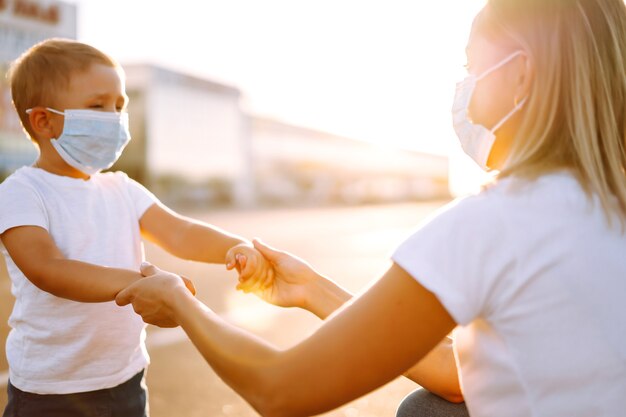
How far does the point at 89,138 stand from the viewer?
2.44 meters

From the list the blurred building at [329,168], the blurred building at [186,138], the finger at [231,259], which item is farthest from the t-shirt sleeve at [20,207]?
the blurred building at [329,168]

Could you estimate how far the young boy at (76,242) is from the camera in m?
2.12

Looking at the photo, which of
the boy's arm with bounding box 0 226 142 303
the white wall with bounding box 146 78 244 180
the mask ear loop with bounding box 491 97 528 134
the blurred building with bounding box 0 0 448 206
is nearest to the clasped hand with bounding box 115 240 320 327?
the boy's arm with bounding box 0 226 142 303

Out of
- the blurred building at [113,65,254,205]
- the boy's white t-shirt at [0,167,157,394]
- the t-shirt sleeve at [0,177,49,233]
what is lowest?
the blurred building at [113,65,254,205]

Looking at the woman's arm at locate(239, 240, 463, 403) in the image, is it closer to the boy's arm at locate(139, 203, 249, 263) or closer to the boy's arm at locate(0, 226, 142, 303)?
the boy's arm at locate(139, 203, 249, 263)

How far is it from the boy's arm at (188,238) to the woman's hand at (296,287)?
0.19m

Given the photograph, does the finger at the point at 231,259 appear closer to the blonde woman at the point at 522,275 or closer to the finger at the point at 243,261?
the finger at the point at 243,261

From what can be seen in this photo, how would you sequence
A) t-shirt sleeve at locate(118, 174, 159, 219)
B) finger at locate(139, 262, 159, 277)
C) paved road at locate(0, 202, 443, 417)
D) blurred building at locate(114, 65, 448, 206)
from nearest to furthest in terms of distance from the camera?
finger at locate(139, 262, 159, 277) → t-shirt sleeve at locate(118, 174, 159, 219) → paved road at locate(0, 202, 443, 417) → blurred building at locate(114, 65, 448, 206)

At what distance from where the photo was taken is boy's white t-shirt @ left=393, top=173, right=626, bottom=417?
1.17 meters

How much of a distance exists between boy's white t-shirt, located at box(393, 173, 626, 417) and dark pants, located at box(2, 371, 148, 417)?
56.3 inches

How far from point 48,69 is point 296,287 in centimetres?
118

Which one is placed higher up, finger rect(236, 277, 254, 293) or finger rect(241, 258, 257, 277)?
finger rect(241, 258, 257, 277)

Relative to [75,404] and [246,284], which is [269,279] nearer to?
[246,284]

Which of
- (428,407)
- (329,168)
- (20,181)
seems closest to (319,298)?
(428,407)
